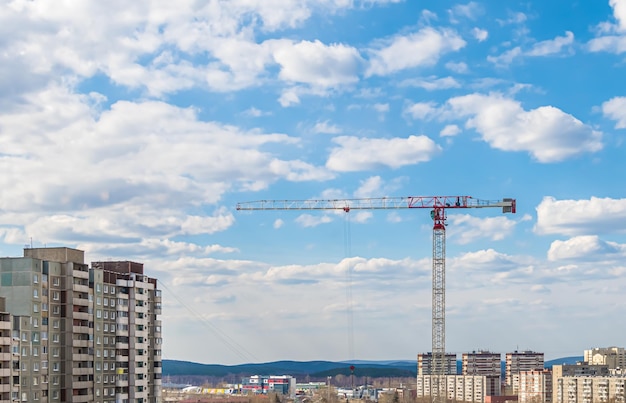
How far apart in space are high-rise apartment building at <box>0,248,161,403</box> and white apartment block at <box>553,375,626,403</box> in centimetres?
9767

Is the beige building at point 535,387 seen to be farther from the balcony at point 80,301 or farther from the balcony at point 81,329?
the balcony at point 80,301

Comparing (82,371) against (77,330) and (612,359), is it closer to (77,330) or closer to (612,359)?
(77,330)

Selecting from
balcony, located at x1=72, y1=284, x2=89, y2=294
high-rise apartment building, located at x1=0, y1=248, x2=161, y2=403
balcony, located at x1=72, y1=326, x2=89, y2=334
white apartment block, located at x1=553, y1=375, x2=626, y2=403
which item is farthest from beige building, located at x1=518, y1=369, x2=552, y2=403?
balcony, located at x1=72, y1=284, x2=89, y2=294

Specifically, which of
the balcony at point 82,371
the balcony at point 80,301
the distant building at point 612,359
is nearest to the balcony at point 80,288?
the balcony at point 80,301

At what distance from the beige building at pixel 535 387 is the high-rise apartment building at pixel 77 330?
390 ft

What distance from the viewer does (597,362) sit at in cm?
19588

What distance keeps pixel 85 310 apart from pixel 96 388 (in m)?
5.40

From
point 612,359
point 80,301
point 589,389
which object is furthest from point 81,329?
point 612,359

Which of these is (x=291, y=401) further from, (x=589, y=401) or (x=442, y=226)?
(x=442, y=226)

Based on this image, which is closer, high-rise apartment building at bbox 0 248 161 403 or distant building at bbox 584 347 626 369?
high-rise apartment building at bbox 0 248 161 403

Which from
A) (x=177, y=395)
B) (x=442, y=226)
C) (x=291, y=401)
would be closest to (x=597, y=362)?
(x=291, y=401)

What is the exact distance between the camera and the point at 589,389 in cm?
15600

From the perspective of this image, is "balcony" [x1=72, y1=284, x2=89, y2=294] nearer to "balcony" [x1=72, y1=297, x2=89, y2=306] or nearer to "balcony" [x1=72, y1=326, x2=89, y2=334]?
"balcony" [x1=72, y1=297, x2=89, y2=306]

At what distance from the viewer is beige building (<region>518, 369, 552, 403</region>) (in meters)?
176
